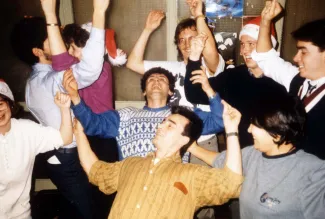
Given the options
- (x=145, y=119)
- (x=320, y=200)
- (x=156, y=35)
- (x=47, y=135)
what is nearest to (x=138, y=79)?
(x=156, y=35)

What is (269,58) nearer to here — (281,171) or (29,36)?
(281,171)

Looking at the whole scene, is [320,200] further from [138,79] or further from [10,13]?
[10,13]

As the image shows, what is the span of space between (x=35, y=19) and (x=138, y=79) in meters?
1.73

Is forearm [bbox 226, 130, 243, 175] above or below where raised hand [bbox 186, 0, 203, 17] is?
below

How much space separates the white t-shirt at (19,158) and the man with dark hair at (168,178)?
0.27 meters

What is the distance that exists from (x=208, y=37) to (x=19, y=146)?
5.65 ft

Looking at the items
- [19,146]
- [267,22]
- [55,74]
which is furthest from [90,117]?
[267,22]

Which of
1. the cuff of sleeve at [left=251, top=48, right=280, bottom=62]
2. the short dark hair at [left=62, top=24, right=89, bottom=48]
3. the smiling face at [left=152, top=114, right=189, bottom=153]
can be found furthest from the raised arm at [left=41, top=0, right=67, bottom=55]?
the cuff of sleeve at [left=251, top=48, right=280, bottom=62]

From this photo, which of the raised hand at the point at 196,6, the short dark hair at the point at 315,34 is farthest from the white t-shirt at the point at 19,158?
the short dark hair at the point at 315,34

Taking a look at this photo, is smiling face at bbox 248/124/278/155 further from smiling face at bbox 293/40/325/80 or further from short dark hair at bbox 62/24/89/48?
short dark hair at bbox 62/24/89/48

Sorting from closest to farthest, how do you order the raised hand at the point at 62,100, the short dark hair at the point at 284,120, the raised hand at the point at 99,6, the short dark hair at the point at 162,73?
1. the short dark hair at the point at 284,120
2. the raised hand at the point at 99,6
3. the raised hand at the point at 62,100
4. the short dark hair at the point at 162,73

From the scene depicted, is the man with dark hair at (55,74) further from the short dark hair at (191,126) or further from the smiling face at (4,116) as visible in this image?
the short dark hair at (191,126)

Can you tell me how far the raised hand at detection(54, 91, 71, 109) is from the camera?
6.90 ft

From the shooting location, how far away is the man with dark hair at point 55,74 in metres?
A: 2.03
